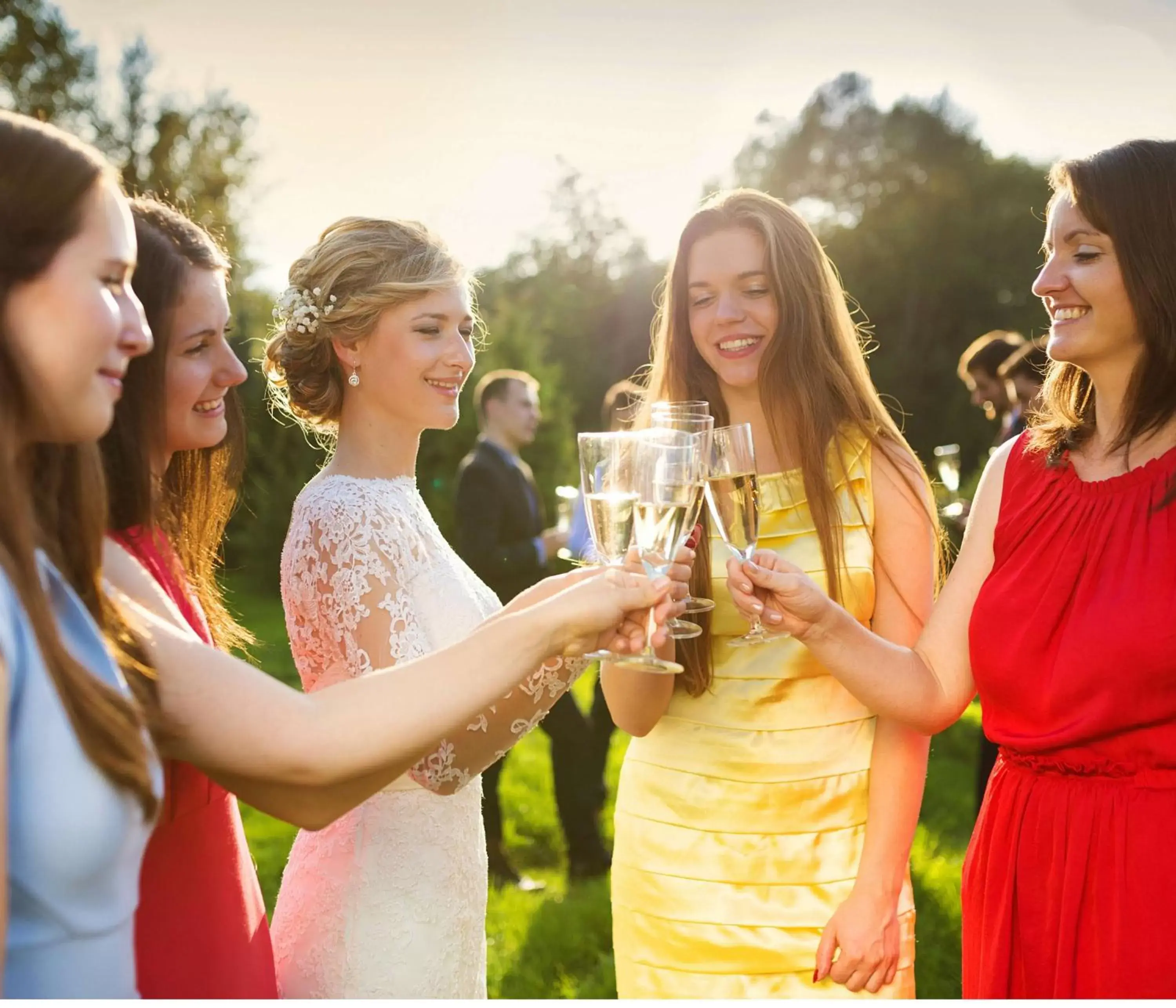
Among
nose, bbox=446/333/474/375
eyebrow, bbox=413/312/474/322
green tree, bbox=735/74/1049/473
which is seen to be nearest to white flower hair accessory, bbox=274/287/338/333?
eyebrow, bbox=413/312/474/322

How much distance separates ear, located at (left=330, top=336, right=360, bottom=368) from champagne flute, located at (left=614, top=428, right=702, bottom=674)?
1.21m

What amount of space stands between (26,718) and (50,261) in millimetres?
562

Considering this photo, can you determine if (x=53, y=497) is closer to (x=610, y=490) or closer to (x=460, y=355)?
(x=610, y=490)

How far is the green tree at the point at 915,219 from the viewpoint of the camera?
856 inches

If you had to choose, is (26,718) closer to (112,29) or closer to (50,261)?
(50,261)

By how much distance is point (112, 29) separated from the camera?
18219mm

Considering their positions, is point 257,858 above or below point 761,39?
below

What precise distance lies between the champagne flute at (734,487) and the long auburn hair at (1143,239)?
0.94 meters

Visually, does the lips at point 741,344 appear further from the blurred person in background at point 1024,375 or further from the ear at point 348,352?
the blurred person in background at point 1024,375

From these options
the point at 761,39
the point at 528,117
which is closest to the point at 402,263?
the point at 761,39

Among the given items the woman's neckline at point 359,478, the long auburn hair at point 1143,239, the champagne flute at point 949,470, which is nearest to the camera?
the long auburn hair at point 1143,239

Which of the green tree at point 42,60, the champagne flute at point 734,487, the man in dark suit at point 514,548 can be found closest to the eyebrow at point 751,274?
the champagne flute at point 734,487

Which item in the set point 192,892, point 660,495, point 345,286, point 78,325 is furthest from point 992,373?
point 78,325

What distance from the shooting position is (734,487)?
2.34 m
